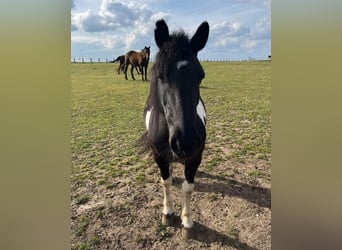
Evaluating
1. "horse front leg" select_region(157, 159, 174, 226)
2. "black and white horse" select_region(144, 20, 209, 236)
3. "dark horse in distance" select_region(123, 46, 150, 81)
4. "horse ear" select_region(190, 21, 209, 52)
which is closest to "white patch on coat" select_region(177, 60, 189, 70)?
"black and white horse" select_region(144, 20, 209, 236)

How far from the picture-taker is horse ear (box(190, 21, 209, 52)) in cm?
220

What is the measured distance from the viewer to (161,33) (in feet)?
7.10

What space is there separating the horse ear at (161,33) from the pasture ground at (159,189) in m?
1.51

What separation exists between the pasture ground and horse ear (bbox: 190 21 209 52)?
1.22 meters

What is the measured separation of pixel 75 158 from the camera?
4562mm

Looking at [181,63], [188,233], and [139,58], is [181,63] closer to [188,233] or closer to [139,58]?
[188,233]

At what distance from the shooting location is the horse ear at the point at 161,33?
2.12m

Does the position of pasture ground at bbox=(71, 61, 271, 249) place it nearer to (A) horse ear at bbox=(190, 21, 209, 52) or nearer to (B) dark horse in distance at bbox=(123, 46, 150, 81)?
(A) horse ear at bbox=(190, 21, 209, 52)

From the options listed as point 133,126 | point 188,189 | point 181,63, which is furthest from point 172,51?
point 133,126

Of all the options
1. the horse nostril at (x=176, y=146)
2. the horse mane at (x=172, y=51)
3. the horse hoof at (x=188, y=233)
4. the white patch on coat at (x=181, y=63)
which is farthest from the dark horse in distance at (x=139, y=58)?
the horse nostril at (x=176, y=146)
